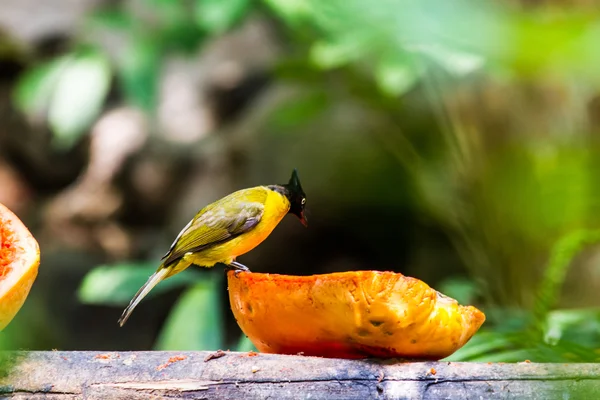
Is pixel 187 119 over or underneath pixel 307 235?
over

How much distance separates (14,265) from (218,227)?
40cm

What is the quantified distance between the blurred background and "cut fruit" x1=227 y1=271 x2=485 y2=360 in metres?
1.11

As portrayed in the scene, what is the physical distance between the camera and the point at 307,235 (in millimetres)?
3801

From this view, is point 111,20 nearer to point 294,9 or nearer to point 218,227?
point 294,9

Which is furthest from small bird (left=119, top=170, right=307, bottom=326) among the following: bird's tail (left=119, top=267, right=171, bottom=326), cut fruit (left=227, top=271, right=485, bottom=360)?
cut fruit (left=227, top=271, right=485, bottom=360)

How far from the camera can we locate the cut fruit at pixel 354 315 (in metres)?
0.99

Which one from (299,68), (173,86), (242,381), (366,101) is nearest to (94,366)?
(242,381)

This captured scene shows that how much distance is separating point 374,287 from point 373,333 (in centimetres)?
8

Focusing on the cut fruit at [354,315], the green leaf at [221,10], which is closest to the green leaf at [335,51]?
the green leaf at [221,10]

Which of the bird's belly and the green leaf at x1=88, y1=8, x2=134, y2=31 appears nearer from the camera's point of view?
the bird's belly

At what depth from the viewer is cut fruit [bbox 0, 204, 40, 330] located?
1.02 metres

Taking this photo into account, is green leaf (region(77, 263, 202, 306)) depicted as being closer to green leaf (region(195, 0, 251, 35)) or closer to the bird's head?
green leaf (region(195, 0, 251, 35))

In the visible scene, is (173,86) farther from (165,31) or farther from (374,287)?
(374,287)

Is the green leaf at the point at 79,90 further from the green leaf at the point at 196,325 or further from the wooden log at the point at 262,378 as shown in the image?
the wooden log at the point at 262,378
